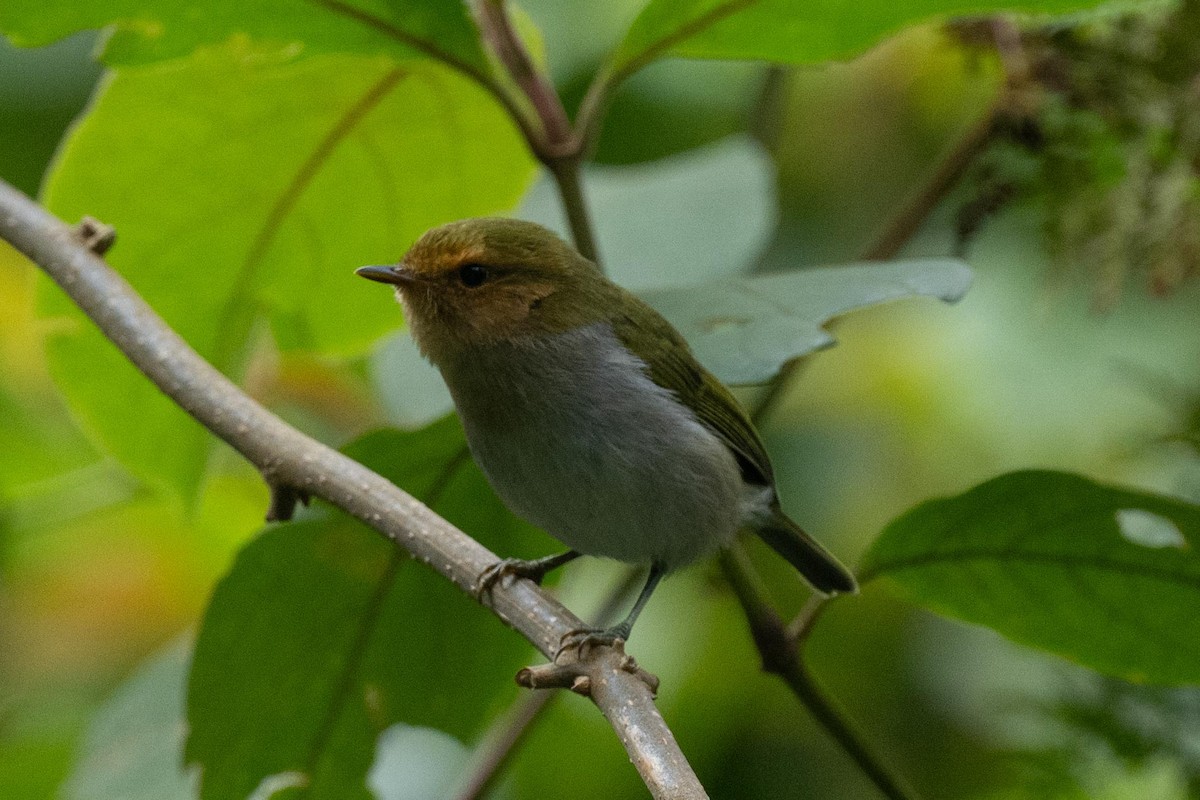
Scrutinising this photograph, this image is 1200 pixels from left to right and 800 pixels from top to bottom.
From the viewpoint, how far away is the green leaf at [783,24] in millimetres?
2365

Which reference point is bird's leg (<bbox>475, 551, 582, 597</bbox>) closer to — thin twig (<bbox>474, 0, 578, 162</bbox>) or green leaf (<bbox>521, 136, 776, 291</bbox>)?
green leaf (<bbox>521, 136, 776, 291</bbox>)

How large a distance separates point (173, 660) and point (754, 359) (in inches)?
72.6

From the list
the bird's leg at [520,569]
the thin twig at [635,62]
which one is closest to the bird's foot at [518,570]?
the bird's leg at [520,569]

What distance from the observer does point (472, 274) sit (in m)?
2.75

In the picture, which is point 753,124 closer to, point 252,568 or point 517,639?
point 517,639

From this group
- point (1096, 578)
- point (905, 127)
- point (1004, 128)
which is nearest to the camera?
point (1096, 578)

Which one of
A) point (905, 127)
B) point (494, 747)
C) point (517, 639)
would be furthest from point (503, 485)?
point (905, 127)

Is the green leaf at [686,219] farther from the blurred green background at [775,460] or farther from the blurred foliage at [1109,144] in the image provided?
the blurred foliage at [1109,144]

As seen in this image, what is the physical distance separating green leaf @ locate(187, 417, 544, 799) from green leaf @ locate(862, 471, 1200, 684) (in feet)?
2.89

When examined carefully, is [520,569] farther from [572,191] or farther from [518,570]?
[572,191]

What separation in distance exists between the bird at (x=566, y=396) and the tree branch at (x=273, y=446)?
1.21ft

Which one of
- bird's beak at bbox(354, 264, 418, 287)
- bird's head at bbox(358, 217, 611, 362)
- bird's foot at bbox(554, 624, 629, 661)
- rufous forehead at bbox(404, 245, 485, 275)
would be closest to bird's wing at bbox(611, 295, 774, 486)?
bird's head at bbox(358, 217, 611, 362)

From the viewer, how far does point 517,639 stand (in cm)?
282

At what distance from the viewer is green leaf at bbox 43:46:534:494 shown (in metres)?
2.77
